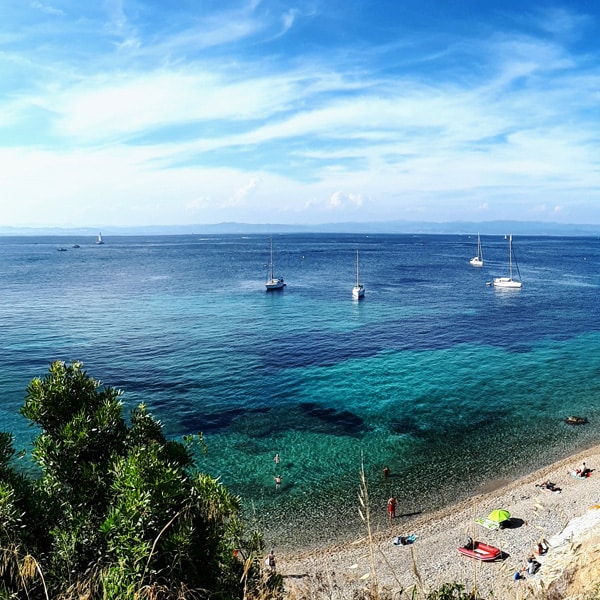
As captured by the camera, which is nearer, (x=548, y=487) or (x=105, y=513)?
(x=105, y=513)

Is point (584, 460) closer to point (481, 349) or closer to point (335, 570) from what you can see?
point (335, 570)

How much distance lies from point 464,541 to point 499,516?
2764 millimetres

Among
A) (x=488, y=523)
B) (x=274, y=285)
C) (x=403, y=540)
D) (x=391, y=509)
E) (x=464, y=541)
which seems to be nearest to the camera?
(x=464, y=541)

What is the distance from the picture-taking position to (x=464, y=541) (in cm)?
2653

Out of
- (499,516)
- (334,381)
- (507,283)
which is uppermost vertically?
(507,283)

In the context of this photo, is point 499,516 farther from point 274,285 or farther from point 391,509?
point 274,285

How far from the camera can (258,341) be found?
62875mm

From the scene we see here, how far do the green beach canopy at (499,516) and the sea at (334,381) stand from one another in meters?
3.42

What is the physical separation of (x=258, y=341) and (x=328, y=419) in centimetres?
2318

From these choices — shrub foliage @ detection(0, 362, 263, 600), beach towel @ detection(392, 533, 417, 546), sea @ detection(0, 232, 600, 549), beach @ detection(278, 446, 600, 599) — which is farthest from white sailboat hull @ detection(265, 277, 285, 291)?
shrub foliage @ detection(0, 362, 263, 600)

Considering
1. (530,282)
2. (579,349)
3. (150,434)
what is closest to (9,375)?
(150,434)

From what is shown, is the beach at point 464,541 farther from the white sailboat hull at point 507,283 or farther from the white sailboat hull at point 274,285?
the white sailboat hull at point 507,283

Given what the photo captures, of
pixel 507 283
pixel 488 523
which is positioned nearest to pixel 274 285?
pixel 507 283

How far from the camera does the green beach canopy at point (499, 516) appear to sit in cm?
2755
